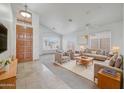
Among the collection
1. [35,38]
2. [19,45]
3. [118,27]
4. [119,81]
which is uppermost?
[118,27]

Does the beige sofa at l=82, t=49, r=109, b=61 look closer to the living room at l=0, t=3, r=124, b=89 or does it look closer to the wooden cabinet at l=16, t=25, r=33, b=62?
the living room at l=0, t=3, r=124, b=89

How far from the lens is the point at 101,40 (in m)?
6.66

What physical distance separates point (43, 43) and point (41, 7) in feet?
15.2

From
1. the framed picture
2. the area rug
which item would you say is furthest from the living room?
the framed picture

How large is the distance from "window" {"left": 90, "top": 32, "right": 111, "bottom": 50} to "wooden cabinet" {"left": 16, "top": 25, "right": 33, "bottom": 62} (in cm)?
470

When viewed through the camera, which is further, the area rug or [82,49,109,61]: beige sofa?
[82,49,109,61]: beige sofa

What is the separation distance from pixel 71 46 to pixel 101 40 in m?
3.63

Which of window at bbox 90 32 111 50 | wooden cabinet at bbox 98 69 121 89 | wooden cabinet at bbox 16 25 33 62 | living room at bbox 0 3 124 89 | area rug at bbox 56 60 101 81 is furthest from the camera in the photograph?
window at bbox 90 32 111 50

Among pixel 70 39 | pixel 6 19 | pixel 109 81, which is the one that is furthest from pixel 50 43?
pixel 109 81

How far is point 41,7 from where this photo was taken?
508 cm

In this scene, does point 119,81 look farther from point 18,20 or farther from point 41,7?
point 18,20

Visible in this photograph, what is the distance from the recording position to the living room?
2.47m

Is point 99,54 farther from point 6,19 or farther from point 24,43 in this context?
point 6,19
